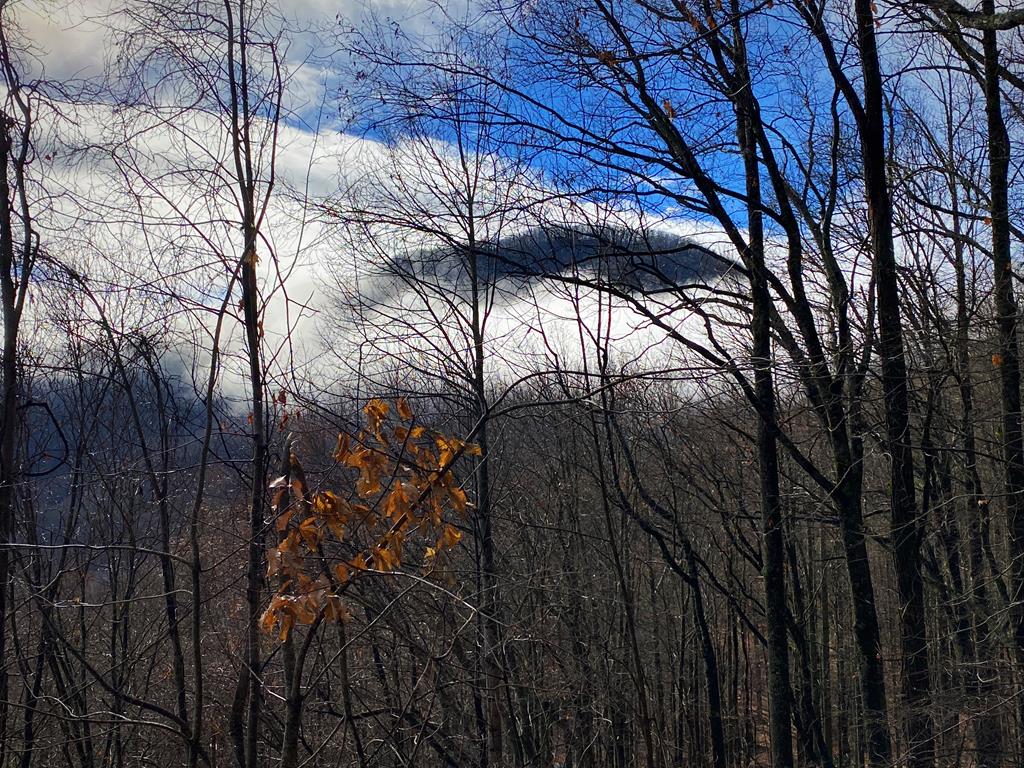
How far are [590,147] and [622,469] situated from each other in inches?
300

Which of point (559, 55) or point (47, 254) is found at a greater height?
point (559, 55)

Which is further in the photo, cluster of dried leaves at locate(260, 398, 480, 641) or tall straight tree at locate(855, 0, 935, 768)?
tall straight tree at locate(855, 0, 935, 768)

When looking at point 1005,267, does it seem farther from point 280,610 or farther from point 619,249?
point 280,610

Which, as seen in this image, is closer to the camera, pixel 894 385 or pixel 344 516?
pixel 344 516

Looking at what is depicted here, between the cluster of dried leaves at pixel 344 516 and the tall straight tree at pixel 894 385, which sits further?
the tall straight tree at pixel 894 385

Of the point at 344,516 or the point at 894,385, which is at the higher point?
the point at 894,385

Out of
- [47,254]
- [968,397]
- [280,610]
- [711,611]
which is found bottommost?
[711,611]

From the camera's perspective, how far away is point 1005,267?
345 inches

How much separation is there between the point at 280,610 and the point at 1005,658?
8.93 meters

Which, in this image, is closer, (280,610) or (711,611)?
(280,610)

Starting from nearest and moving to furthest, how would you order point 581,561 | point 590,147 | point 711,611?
point 590,147 < point 581,561 < point 711,611

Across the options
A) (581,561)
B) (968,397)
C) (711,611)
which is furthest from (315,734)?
(711,611)

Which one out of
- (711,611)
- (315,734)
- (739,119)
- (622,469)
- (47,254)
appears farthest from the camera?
(711,611)

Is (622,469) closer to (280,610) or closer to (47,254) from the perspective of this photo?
(47,254)
